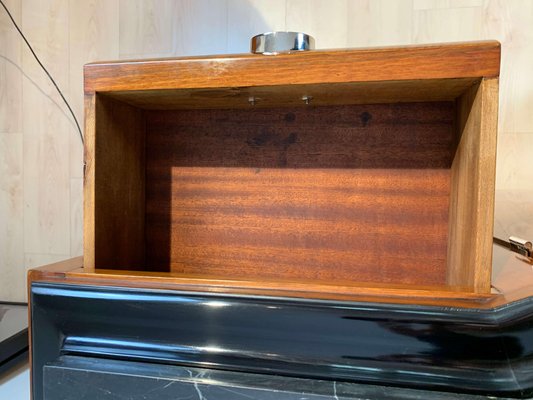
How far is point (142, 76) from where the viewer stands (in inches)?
20.9

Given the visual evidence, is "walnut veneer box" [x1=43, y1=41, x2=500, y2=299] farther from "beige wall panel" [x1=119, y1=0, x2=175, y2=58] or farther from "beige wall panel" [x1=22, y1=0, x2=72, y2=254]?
"beige wall panel" [x1=22, y1=0, x2=72, y2=254]

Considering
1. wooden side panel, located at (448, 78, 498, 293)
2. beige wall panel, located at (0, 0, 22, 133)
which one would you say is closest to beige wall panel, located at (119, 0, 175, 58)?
beige wall panel, located at (0, 0, 22, 133)

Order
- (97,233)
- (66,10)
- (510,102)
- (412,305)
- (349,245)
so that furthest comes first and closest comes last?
(66,10), (510,102), (349,245), (97,233), (412,305)

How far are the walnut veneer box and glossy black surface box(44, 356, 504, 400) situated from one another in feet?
0.35

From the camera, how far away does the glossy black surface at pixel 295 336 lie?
43 cm

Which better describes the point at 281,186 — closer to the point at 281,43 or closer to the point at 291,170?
the point at 291,170

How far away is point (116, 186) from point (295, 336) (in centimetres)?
37

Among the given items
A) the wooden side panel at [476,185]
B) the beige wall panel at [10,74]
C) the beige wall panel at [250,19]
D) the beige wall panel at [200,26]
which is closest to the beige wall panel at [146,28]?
the beige wall panel at [200,26]

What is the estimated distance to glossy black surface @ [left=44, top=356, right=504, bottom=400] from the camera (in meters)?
0.45

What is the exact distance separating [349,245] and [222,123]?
313 mm

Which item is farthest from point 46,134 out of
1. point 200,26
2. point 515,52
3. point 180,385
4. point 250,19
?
point 515,52

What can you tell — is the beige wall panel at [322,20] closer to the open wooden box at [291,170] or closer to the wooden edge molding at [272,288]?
the open wooden box at [291,170]

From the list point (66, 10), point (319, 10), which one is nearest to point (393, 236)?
point (319, 10)

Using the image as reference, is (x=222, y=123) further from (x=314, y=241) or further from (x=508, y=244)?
(x=508, y=244)
